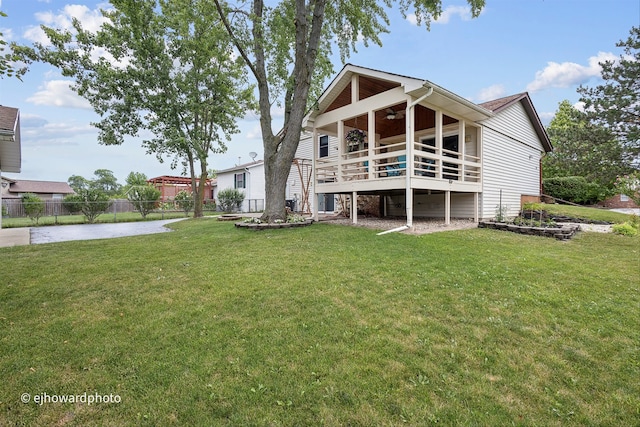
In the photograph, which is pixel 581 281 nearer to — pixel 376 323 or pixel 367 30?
pixel 376 323

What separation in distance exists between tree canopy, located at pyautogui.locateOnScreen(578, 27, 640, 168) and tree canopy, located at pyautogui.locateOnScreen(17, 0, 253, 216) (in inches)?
682

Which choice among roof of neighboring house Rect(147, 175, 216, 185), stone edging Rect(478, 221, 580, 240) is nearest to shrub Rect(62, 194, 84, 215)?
roof of neighboring house Rect(147, 175, 216, 185)

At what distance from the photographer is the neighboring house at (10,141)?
25.5 ft

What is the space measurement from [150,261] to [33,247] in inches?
151

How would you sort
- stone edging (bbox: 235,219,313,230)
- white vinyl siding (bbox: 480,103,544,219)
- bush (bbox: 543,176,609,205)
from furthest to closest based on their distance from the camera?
bush (bbox: 543,176,609,205), white vinyl siding (bbox: 480,103,544,219), stone edging (bbox: 235,219,313,230)

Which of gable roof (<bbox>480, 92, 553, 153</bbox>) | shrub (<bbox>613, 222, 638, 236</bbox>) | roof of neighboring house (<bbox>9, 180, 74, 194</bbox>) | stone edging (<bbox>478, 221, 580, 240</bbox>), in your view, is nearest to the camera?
stone edging (<bbox>478, 221, 580, 240</bbox>)

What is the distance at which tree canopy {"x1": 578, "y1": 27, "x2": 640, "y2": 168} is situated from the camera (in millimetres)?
13539

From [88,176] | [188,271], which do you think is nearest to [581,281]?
[188,271]

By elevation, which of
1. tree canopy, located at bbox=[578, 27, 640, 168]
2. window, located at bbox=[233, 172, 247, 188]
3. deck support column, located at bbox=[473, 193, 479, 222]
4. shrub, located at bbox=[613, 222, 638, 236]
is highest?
tree canopy, located at bbox=[578, 27, 640, 168]

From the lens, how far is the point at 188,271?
15.8 ft

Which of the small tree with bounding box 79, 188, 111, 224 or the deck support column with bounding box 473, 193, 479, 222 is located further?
the small tree with bounding box 79, 188, 111, 224

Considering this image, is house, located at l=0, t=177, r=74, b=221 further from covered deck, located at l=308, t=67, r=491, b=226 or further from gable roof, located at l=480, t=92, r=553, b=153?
gable roof, located at l=480, t=92, r=553, b=153

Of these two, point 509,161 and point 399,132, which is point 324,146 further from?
point 509,161

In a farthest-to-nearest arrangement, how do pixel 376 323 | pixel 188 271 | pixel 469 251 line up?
1. pixel 469 251
2. pixel 188 271
3. pixel 376 323
